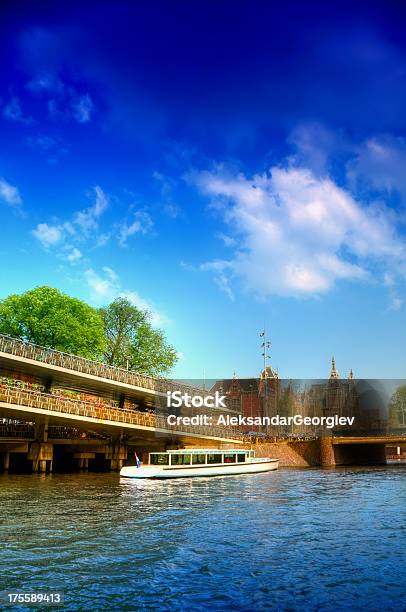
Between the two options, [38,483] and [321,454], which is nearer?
[38,483]

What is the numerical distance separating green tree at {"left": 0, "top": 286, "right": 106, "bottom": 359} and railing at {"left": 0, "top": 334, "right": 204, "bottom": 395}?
8908mm

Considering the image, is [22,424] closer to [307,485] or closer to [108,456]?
[108,456]

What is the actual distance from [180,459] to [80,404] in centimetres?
Answer: 1040

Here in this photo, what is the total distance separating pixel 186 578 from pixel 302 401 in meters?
147

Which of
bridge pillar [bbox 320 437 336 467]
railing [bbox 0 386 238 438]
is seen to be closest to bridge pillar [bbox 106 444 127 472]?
railing [bbox 0 386 238 438]

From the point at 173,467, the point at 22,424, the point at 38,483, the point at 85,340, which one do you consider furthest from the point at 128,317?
the point at 38,483

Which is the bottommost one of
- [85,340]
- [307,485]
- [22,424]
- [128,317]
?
[307,485]

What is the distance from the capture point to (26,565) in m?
14.5

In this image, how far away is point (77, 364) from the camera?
170 ft

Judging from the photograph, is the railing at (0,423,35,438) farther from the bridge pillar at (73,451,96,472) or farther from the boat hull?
the boat hull

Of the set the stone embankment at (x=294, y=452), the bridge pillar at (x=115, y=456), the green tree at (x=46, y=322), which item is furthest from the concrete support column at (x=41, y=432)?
the stone embankment at (x=294, y=452)

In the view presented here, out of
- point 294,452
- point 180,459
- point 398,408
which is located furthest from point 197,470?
point 398,408

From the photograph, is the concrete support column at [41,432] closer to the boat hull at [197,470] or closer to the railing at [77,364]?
the railing at [77,364]

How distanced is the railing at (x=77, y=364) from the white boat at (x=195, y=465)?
1039cm
